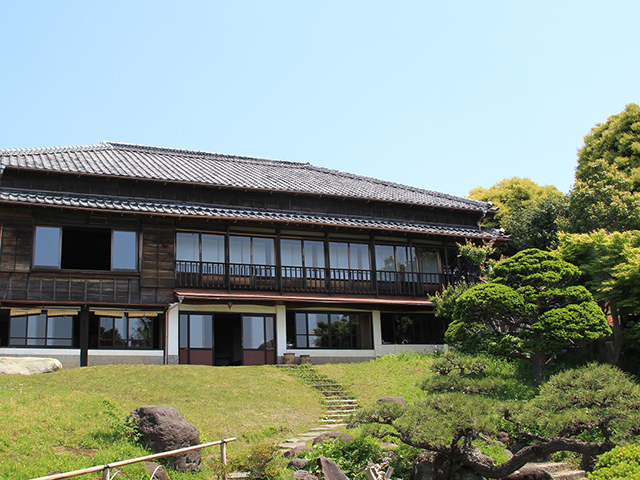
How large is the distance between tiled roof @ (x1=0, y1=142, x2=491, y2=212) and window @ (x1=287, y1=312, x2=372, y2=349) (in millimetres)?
5475

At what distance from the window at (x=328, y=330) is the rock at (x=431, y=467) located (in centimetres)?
1469

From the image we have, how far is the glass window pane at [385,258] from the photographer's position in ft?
95.1

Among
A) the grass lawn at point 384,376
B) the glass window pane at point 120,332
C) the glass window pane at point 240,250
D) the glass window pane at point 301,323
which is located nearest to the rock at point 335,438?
the grass lawn at point 384,376

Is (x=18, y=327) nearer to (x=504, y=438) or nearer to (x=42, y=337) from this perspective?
(x=42, y=337)

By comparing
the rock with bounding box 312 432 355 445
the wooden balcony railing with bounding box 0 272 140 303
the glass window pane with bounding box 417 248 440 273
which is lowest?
the rock with bounding box 312 432 355 445

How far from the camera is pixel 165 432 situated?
1218 centimetres

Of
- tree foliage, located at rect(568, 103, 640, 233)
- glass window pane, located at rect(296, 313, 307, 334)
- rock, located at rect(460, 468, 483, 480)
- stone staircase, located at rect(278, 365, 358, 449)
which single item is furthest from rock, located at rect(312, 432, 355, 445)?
tree foliage, located at rect(568, 103, 640, 233)

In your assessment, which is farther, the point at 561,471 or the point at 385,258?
the point at 385,258

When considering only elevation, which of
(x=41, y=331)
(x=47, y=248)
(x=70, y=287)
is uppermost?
(x=47, y=248)

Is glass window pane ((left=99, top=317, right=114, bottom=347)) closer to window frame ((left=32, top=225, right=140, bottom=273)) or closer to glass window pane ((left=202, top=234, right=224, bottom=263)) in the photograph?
window frame ((left=32, top=225, right=140, bottom=273))

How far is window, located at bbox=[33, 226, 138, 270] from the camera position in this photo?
909 inches

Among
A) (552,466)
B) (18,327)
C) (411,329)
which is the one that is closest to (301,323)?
(411,329)

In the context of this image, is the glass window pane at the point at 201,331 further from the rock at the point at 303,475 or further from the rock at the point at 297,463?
the rock at the point at 303,475

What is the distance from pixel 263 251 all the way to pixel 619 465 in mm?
19234
